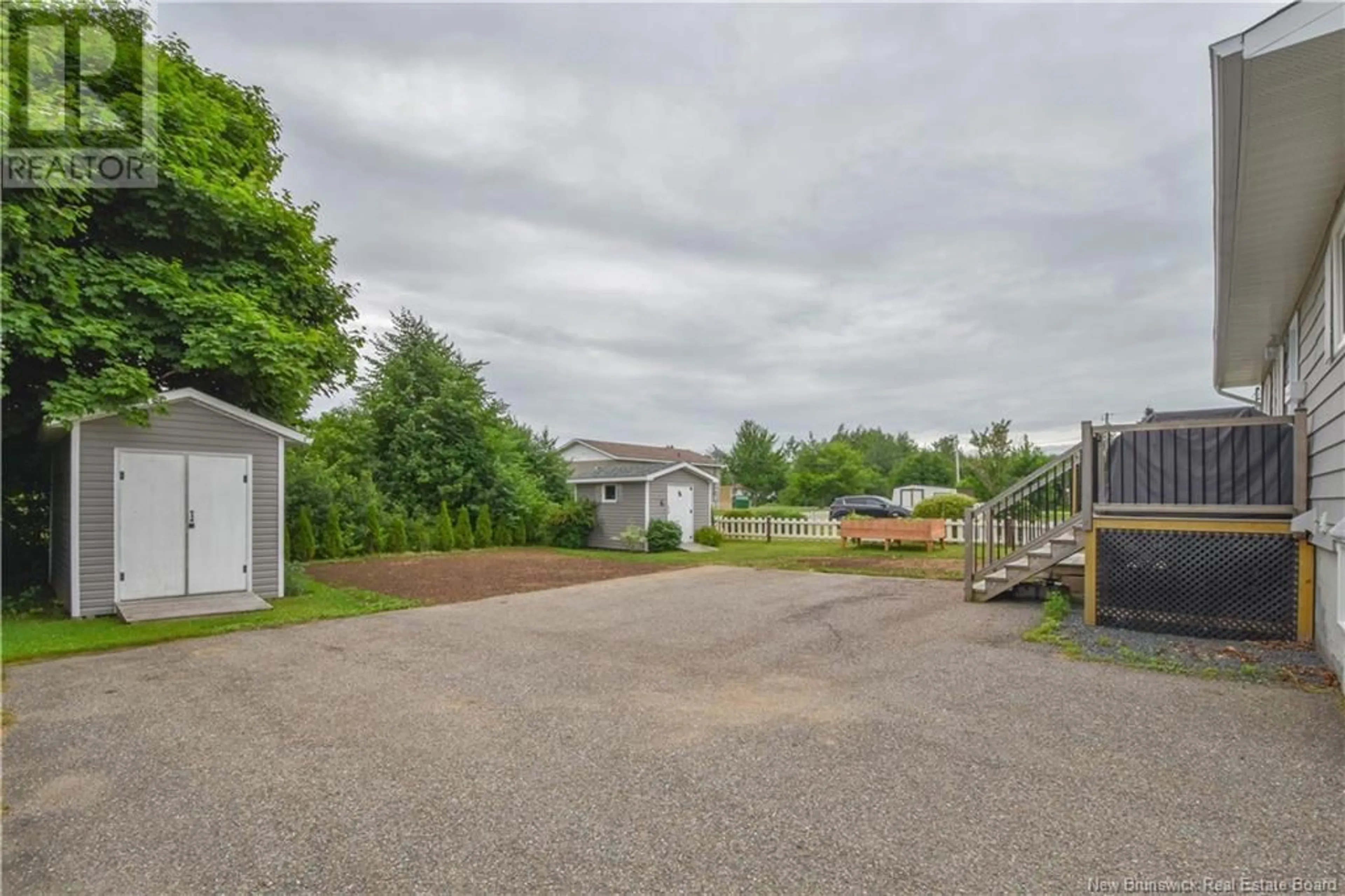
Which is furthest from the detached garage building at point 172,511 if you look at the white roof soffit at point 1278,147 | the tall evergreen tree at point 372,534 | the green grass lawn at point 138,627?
the white roof soffit at point 1278,147

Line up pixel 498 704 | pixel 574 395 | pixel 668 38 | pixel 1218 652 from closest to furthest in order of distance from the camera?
pixel 498 704 < pixel 1218 652 < pixel 668 38 < pixel 574 395

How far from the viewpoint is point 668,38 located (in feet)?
28.9

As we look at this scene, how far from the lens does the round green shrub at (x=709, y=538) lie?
19.3m

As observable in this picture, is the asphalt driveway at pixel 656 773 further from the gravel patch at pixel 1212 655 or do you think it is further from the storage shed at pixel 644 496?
the storage shed at pixel 644 496

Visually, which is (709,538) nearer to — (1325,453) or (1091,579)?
(1091,579)

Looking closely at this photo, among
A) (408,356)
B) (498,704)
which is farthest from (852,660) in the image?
(408,356)

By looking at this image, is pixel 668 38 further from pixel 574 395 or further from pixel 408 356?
A: pixel 574 395

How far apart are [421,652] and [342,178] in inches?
358

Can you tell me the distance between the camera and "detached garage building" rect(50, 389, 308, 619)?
25.2 ft

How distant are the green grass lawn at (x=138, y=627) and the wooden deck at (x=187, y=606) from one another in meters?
0.11

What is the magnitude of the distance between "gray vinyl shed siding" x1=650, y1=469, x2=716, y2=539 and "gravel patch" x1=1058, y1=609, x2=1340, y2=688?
12.7m

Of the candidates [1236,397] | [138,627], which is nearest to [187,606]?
[138,627]

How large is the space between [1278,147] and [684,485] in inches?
637

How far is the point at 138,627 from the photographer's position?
279 inches
